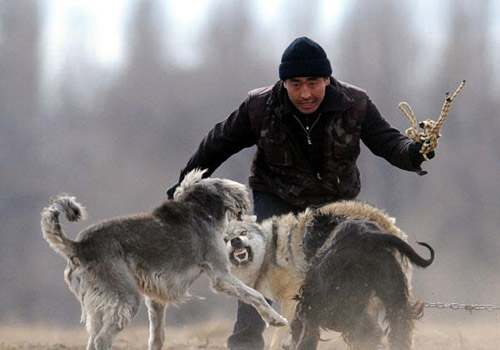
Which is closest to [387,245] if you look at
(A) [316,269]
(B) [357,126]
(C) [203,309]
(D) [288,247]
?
(A) [316,269]

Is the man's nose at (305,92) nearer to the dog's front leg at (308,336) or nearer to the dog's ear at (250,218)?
the dog's ear at (250,218)

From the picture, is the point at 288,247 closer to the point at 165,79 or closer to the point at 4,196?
the point at 4,196

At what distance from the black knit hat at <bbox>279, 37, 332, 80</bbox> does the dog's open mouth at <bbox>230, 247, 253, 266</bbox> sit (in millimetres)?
1699

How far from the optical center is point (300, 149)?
24.3 ft

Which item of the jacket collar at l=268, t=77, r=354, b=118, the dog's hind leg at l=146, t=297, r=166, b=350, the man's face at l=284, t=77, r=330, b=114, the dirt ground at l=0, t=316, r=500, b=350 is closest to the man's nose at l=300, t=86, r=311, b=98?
the man's face at l=284, t=77, r=330, b=114

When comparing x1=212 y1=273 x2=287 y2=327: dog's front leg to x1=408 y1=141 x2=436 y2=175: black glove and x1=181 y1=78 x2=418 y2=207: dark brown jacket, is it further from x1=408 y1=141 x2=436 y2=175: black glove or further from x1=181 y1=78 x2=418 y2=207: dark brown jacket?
x1=408 y1=141 x2=436 y2=175: black glove

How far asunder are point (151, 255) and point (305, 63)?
5.44 ft

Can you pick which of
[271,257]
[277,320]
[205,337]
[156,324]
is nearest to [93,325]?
[156,324]

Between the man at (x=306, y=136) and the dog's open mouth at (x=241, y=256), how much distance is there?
2.35ft

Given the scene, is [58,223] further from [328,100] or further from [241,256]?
[241,256]

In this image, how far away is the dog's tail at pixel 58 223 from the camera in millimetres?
6609

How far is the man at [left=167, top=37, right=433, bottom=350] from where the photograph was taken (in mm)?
7207

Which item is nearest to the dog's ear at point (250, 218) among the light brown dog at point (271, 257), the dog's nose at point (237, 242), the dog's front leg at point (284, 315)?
the light brown dog at point (271, 257)

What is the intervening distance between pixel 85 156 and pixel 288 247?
43.7ft
